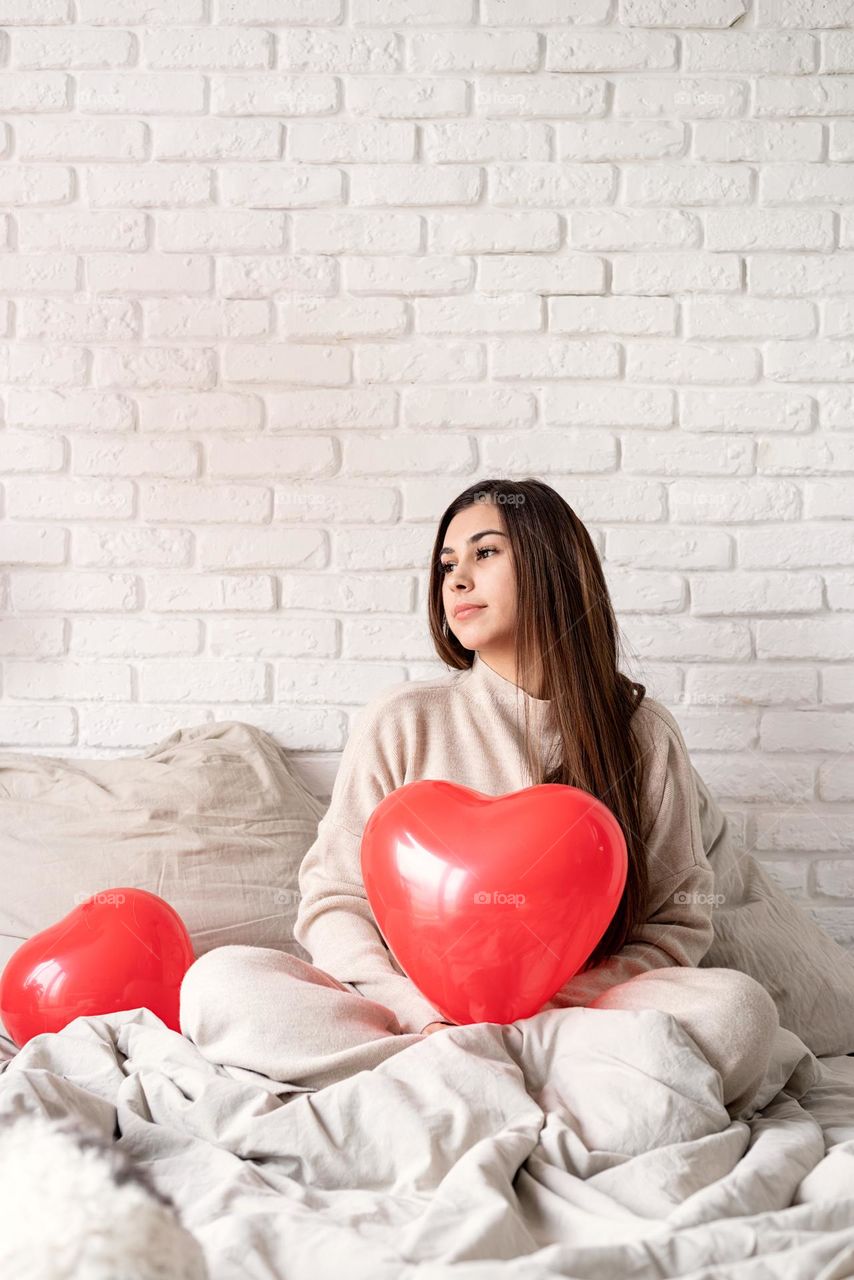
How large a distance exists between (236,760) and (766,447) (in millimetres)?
1126

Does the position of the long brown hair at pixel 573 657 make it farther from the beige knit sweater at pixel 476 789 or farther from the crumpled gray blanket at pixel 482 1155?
the crumpled gray blanket at pixel 482 1155

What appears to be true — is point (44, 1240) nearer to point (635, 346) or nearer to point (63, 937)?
point (63, 937)

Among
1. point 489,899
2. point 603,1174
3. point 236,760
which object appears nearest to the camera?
point 603,1174

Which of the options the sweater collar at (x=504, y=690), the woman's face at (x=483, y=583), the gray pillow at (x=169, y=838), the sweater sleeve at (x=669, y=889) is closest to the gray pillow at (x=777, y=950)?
the sweater sleeve at (x=669, y=889)

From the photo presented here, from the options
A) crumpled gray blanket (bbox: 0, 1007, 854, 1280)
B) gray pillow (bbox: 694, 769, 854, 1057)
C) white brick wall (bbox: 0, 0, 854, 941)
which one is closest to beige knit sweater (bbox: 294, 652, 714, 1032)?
gray pillow (bbox: 694, 769, 854, 1057)

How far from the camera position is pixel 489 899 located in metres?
1.30

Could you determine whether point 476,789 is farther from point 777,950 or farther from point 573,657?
point 777,950

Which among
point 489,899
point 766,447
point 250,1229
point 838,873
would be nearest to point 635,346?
point 766,447

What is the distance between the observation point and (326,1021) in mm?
1288

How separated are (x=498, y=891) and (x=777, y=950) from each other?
0.64 meters

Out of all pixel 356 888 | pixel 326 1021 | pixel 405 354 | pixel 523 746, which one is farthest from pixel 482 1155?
pixel 405 354

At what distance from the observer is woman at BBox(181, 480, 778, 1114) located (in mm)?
1552

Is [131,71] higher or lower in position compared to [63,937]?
higher

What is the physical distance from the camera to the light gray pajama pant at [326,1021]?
4.07 feet
